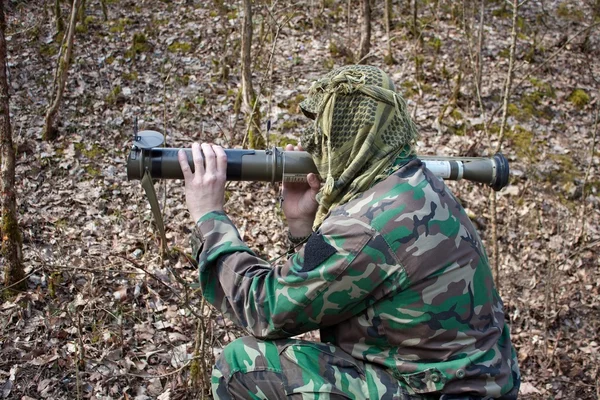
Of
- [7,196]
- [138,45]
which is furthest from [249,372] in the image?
[138,45]

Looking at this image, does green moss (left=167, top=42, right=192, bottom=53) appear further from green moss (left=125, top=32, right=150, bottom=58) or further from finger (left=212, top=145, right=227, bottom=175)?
finger (left=212, top=145, right=227, bottom=175)

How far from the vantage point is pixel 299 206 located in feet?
9.53

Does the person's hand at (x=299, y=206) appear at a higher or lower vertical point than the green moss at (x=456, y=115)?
higher

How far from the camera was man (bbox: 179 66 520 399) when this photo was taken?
209 cm

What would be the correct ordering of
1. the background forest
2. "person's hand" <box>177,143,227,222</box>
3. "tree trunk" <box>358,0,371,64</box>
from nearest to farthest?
"person's hand" <box>177,143,227,222</box>, the background forest, "tree trunk" <box>358,0,371,64</box>

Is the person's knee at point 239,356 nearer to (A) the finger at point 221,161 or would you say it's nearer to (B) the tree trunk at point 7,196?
(A) the finger at point 221,161

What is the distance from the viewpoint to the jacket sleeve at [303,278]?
6.79 feet

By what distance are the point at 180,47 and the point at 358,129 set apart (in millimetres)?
5768

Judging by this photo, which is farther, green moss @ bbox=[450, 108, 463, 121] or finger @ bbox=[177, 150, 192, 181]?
green moss @ bbox=[450, 108, 463, 121]

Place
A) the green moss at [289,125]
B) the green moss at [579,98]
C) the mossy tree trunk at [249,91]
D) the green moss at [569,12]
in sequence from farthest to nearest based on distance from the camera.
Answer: the green moss at [569,12]
the green moss at [579,98]
the green moss at [289,125]
the mossy tree trunk at [249,91]

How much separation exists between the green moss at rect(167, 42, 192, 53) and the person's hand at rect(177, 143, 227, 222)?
5164mm

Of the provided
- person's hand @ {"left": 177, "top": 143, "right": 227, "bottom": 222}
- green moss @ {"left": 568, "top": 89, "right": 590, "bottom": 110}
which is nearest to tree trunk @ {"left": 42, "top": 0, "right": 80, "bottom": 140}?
person's hand @ {"left": 177, "top": 143, "right": 227, "bottom": 222}

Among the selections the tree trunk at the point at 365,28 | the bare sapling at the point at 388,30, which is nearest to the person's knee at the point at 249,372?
the tree trunk at the point at 365,28

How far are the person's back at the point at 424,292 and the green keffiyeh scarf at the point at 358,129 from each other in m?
0.09
